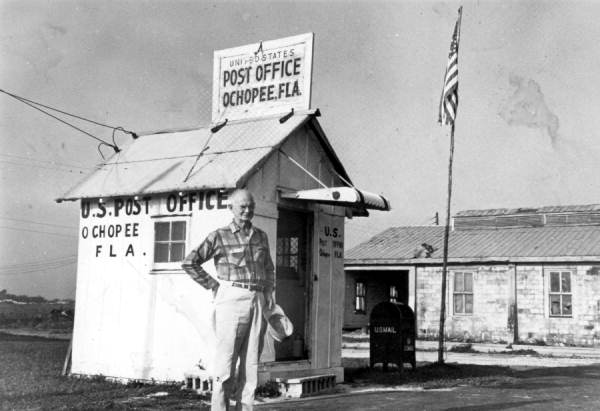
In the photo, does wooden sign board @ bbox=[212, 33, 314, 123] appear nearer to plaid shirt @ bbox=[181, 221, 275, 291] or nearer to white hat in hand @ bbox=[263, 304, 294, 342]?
plaid shirt @ bbox=[181, 221, 275, 291]

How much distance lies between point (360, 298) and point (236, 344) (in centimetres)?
2432

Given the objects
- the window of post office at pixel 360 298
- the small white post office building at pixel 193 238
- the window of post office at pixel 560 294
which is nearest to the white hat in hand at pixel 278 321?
the small white post office building at pixel 193 238

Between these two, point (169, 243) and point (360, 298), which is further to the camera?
point (360, 298)

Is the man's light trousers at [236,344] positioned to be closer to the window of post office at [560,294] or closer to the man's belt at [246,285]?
the man's belt at [246,285]

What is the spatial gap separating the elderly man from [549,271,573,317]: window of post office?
59.8 feet

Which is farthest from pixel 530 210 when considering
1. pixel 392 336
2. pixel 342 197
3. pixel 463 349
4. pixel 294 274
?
pixel 342 197

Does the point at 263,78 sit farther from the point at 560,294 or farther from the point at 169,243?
the point at 560,294

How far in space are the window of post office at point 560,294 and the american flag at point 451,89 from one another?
9699mm

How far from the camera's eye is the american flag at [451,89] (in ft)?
50.6

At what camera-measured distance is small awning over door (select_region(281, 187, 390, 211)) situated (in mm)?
10023

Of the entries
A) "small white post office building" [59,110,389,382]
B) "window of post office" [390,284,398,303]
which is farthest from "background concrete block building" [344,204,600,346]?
"small white post office building" [59,110,389,382]

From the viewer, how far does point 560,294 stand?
22.8 m

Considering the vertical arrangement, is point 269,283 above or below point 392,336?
above

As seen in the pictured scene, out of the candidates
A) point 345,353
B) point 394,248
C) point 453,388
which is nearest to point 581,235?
point 394,248
